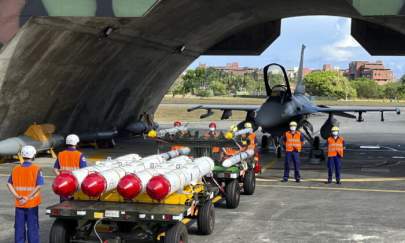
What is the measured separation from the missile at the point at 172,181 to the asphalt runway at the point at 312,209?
4.09ft

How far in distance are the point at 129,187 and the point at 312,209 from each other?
6180mm

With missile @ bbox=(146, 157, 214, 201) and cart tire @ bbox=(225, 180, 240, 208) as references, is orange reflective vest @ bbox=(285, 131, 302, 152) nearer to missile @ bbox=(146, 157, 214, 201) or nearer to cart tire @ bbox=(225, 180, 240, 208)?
cart tire @ bbox=(225, 180, 240, 208)

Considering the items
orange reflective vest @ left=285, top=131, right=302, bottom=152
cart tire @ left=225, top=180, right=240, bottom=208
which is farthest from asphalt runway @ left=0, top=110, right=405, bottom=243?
orange reflective vest @ left=285, top=131, right=302, bottom=152

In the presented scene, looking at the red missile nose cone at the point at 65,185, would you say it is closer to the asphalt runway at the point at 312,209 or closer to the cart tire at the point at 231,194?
the asphalt runway at the point at 312,209

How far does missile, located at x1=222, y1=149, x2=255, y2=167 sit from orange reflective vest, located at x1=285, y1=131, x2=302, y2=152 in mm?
2426

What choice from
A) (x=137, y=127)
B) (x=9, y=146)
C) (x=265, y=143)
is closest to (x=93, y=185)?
(x=9, y=146)

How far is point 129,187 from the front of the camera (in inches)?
325

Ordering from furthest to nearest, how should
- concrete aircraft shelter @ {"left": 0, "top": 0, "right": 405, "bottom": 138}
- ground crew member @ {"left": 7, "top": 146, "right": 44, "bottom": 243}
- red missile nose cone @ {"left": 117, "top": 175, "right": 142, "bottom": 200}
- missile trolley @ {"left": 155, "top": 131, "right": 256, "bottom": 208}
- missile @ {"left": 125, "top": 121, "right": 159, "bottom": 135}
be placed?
missile @ {"left": 125, "top": 121, "right": 159, "bottom": 135}, concrete aircraft shelter @ {"left": 0, "top": 0, "right": 405, "bottom": 138}, missile trolley @ {"left": 155, "top": 131, "right": 256, "bottom": 208}, ground crew member @ {"left": 7, "top": 146, "right": 44, "bottom": 243}, red missile nose cone @ {"left": 117, "top": 175, "right": 142, "bottom": 200}

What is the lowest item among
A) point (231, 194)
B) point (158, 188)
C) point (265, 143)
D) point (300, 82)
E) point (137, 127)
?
point (265, 143)

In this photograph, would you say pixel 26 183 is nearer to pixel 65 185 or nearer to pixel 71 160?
pixel 65 185

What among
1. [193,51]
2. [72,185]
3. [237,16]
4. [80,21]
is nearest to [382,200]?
[72,185]

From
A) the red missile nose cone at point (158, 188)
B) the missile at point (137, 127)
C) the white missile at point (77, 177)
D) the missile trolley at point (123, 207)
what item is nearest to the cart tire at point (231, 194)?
the white missile at point (77, 177)

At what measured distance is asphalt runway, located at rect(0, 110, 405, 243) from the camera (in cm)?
1044

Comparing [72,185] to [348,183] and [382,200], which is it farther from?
[348,183]
